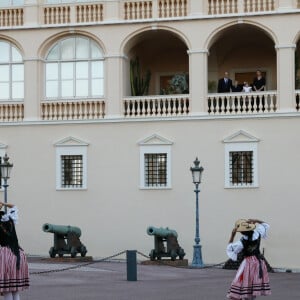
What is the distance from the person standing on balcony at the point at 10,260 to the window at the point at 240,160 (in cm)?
2019

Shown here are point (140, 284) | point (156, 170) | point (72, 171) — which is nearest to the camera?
point (140, 284)

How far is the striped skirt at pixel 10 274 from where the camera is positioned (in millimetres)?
18328

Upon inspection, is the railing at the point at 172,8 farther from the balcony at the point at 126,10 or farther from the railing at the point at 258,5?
the railing at the point at 258,5

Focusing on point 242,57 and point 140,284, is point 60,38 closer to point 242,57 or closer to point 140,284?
point 242,57

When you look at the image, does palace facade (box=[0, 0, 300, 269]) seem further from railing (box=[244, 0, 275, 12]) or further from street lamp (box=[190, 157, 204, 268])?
street lamp (box=[190, 157, 204, 268])

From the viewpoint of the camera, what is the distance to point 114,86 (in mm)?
39312

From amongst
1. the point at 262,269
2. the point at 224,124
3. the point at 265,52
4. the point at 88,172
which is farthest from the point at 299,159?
the point at 262,269

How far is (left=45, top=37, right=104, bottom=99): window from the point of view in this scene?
1564 inches

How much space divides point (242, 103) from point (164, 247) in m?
6.64

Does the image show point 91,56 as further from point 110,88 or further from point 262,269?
point 262,269

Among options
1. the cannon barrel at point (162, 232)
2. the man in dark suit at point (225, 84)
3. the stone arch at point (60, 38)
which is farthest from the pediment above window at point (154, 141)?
the cannon barrel at point (162, 232)

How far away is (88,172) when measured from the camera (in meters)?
39.3

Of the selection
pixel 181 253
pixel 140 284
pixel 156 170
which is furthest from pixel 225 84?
pixel 140 284

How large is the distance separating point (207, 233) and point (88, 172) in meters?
5.21
